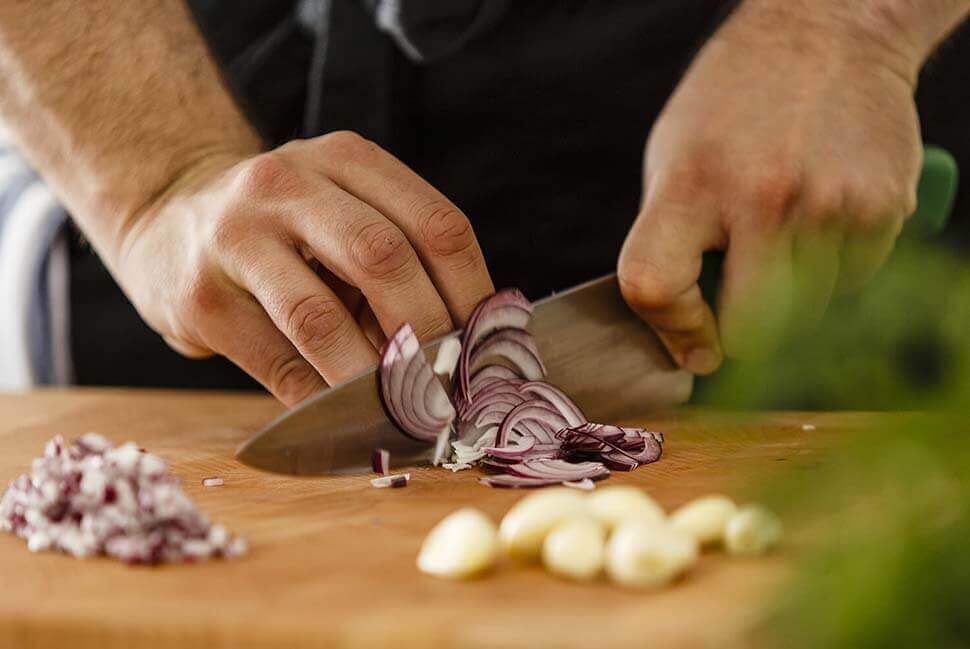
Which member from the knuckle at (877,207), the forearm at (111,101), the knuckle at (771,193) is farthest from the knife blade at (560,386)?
the forearm at (111,101)

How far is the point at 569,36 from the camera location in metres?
2.09

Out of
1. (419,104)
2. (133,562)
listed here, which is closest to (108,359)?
(419,104)

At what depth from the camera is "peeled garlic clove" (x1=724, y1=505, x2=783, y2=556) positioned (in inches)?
36.2

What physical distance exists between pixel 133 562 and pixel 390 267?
0.51 metres

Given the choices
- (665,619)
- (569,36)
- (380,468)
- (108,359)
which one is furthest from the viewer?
(108,359)

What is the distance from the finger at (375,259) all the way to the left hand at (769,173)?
285mm

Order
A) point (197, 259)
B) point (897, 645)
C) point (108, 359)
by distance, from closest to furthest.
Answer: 1. point (897, 645)
2. point (197, 259)
3. point (108, 359)

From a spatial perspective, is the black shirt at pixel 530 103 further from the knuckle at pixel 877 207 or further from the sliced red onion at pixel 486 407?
the sliced red onion at pixel 486 407

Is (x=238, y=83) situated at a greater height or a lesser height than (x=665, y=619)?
greater

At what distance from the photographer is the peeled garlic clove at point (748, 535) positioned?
920 mm

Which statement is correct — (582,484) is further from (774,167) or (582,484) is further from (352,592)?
(774,167)

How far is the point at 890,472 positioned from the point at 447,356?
74cm

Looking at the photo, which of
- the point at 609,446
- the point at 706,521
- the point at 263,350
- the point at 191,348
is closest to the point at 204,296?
the point at 263,350

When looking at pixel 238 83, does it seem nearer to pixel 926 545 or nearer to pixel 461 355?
pixel 461 355
